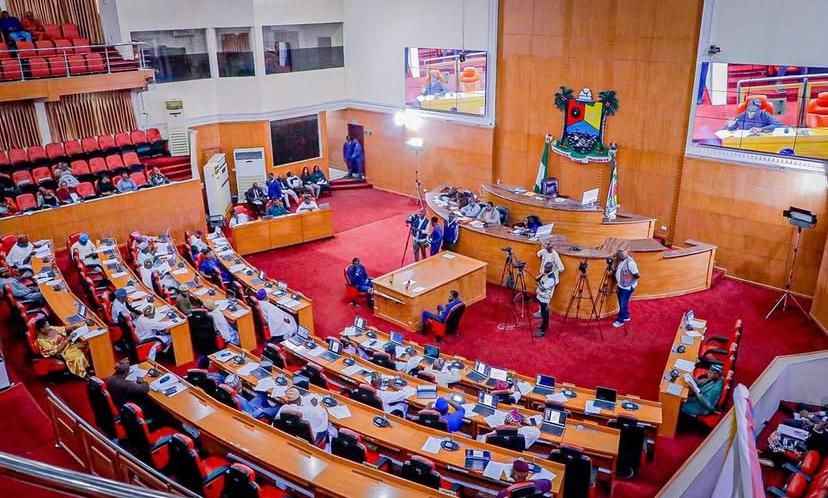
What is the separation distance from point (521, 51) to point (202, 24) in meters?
9.13

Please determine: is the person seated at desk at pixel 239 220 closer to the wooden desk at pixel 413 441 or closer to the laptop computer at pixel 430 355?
the laptop computer at pixel 430 355

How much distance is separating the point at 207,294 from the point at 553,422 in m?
6.85

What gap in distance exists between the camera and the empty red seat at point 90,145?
1689 cm

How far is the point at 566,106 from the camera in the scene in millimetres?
16656

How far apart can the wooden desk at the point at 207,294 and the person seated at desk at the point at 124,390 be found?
292 cm

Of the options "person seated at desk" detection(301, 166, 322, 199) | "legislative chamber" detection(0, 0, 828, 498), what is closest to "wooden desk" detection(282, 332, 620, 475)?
"legislative chamber" detection(0, 0, 828, 498)

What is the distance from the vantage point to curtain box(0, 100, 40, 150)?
52.9 ft

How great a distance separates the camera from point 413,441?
762 cm

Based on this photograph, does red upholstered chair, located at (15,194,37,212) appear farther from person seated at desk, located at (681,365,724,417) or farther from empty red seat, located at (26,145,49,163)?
person seated at desk, located at (681,365,724,417)

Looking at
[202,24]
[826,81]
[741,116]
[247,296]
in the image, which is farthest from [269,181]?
[826,81]

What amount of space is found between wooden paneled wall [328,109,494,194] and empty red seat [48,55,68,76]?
29.4ft

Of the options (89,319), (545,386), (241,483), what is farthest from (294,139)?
(241,483)

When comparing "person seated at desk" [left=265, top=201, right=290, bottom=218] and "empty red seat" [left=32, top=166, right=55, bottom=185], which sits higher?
"empty red seat" [left=32, top=166, right=55, bottom=185]

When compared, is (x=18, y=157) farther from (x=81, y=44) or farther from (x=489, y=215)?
(x=489, y=215)
